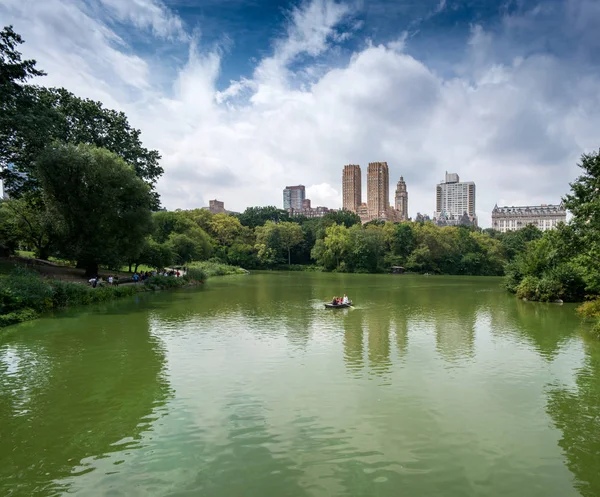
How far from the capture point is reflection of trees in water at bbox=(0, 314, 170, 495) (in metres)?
7.55

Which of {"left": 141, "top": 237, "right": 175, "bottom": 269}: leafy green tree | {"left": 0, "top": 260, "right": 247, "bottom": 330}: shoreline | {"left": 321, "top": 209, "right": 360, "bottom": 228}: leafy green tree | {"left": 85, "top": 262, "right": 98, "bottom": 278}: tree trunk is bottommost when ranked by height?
{"left": 0, "top": 260, "right": 247, "bottom": 330}: shoreline

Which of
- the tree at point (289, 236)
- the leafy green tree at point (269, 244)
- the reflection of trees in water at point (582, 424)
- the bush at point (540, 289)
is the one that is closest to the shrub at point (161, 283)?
the bush at point (540, 289)

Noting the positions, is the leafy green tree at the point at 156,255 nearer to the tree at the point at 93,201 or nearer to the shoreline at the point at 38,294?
the shoreline at the point at 38,294

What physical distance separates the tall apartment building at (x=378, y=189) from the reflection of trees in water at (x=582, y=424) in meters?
178

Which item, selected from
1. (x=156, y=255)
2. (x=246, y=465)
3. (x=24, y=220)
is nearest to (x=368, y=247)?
(x=156, y=255)

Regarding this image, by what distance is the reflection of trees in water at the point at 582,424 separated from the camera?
7367 millimetres

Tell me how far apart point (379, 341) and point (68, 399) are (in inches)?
481

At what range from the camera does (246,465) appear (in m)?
7.54

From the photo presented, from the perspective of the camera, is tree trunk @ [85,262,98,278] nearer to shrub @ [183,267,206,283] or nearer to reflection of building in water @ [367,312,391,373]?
shrub @ [183,267,206,283]

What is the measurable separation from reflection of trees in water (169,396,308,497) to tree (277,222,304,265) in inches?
3295

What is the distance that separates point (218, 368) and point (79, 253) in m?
24.2

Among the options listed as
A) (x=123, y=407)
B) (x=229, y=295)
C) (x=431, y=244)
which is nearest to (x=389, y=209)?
(x=431, y=244)

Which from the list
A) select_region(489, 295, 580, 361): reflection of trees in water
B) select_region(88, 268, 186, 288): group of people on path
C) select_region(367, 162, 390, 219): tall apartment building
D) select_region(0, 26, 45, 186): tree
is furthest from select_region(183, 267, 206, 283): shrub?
select_region(367, 162, 390, 219): tall apartment building

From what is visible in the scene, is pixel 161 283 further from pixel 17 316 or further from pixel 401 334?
pixel 401 334
